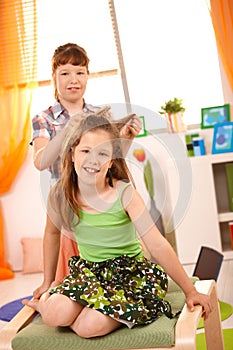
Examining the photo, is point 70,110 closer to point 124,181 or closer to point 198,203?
point 124,181

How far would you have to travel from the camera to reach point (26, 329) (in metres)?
1.97

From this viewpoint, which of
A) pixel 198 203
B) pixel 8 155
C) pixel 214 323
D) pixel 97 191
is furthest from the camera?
pixel 8 155

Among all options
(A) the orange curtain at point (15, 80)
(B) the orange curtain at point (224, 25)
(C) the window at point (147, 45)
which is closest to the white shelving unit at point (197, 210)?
(C) the window at point (147, 45)

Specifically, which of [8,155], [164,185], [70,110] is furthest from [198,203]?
[70,110]

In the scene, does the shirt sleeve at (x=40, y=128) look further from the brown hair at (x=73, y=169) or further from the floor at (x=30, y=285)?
the floor at (x=30, y=285)

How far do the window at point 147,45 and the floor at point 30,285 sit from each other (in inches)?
42.7

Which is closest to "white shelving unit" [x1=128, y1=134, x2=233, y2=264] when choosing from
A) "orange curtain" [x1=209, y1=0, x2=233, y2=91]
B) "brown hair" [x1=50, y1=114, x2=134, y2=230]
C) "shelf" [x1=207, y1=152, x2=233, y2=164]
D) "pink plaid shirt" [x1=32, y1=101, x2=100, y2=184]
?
"shelf" [x1=207, y1=152, x2=233, y2=164]

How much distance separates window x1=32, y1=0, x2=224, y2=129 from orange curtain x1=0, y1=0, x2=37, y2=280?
0.29ft

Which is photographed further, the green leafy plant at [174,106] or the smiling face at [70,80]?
the green leafy plant at [174,106]

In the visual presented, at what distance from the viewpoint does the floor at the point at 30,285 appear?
3521 mm

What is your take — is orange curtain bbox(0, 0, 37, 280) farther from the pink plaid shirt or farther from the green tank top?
the green tank top

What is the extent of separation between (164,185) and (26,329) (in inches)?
97.2

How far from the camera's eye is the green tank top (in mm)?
2039

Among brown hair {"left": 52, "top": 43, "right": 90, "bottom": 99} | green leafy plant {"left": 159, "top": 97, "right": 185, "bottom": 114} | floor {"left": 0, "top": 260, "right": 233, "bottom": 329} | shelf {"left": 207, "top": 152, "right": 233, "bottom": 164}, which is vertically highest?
brown hair {"left": 52, "top": 43, "right": 90, "bottom": 99}
